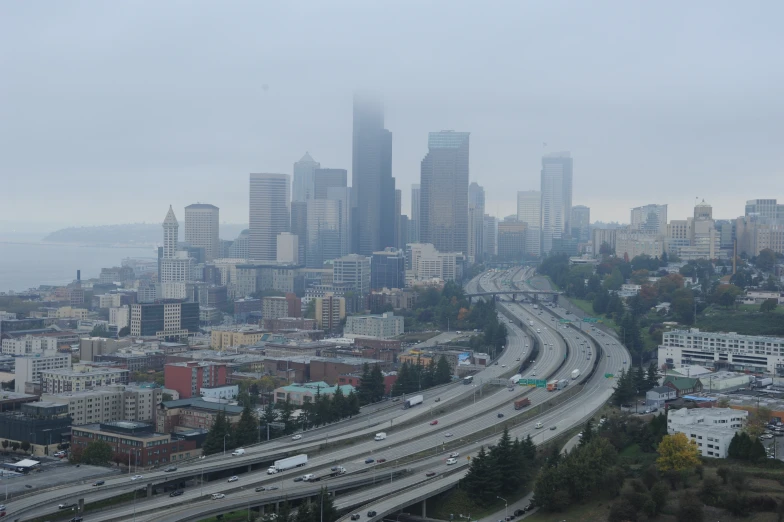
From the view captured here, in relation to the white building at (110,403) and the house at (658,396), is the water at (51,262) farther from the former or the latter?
the house at (658,396)

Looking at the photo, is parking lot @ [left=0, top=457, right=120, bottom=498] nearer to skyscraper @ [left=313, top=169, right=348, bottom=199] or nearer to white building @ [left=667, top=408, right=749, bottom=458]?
white building @ [left=667, top=408, right=749, bottom=458]

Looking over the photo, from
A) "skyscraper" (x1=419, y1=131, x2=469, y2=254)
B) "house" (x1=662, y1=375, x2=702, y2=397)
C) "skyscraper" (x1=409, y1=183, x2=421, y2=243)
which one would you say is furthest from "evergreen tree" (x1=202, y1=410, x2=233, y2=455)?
"skyscraper" (x1=409, y1=183, x2=421, y2=243)

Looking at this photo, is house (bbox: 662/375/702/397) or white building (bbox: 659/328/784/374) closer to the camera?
house (bbox: 662/375/702/397)

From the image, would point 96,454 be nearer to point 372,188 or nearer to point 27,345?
point 27,345

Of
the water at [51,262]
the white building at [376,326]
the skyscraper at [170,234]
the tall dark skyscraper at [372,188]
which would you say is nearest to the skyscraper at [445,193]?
the tall dark skyscraper at [372,188]

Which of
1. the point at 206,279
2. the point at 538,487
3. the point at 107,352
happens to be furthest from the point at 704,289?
the point at 206,279

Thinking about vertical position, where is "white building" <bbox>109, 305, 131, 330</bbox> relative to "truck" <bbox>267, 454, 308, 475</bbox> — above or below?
above

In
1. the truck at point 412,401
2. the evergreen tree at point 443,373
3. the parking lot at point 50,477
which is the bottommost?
the parking lot at point 50,477
